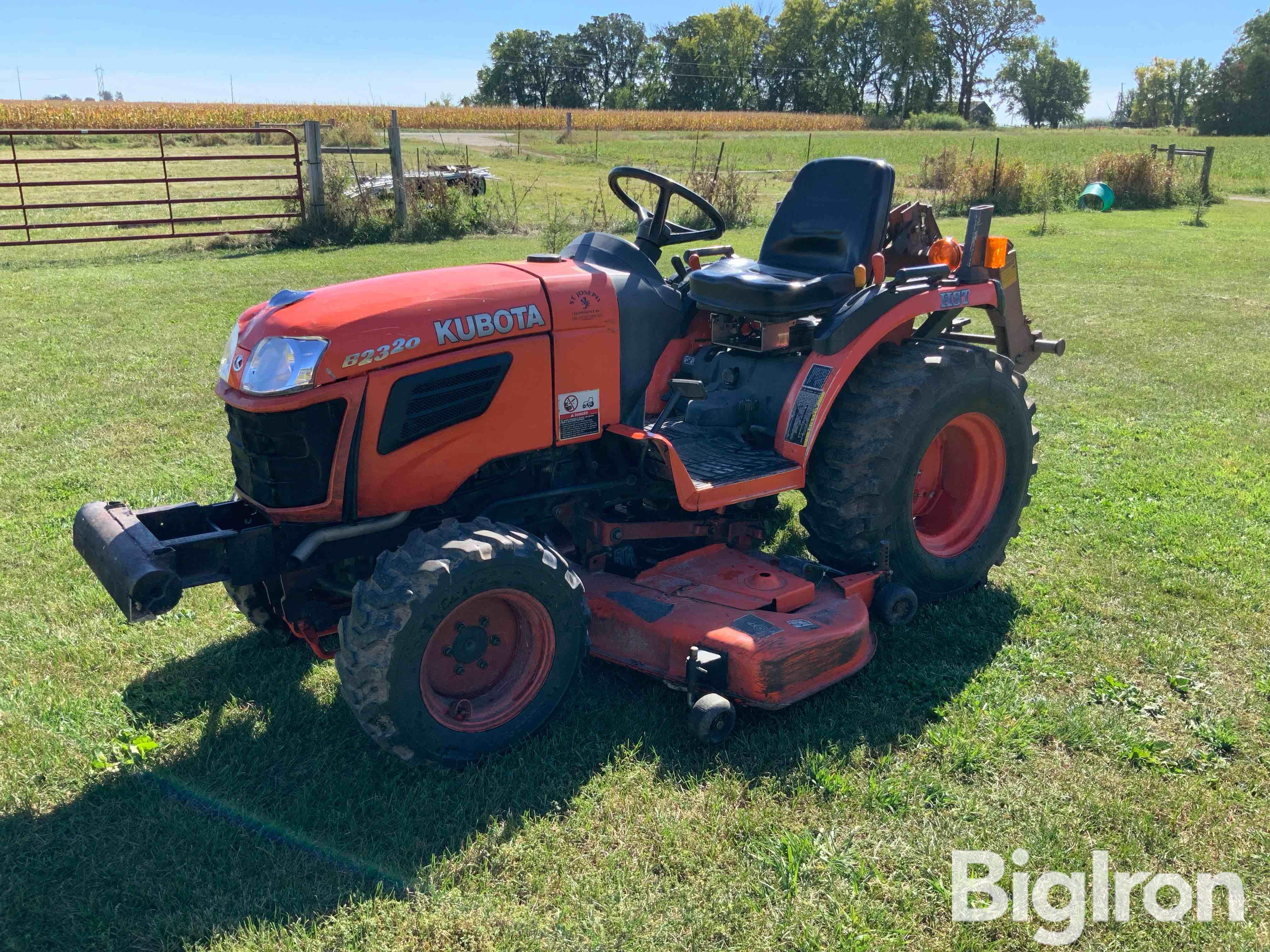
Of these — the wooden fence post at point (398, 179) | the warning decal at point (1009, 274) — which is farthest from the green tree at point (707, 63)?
the warning decal at point (1009, 274)

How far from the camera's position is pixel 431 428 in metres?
3.46

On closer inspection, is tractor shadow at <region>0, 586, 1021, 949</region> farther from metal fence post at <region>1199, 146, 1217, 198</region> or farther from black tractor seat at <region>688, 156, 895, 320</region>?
metal fence post at <region>1199, 146, 1217, 198</region>

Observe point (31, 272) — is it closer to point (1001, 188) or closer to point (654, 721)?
point (654, 721)

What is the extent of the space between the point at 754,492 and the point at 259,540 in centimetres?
180

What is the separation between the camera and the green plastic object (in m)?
21.1

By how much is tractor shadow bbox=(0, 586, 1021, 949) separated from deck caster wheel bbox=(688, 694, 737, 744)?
66 millimetres

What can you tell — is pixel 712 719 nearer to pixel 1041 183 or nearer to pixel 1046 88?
pixel 1041 183

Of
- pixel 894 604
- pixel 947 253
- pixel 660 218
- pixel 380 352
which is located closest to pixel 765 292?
pixel 660 218

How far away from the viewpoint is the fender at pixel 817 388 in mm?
4078

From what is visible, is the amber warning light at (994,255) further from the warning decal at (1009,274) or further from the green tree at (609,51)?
the green tree at (609,51)

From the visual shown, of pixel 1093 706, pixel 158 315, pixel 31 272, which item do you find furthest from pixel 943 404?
pixel 31 272

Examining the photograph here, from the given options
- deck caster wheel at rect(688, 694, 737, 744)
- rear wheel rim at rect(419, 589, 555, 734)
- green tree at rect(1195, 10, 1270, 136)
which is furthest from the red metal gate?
green tree at rect(1195, 10, 1270, 136)

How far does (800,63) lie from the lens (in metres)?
75.2

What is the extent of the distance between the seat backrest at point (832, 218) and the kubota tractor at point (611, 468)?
14 millimetres
